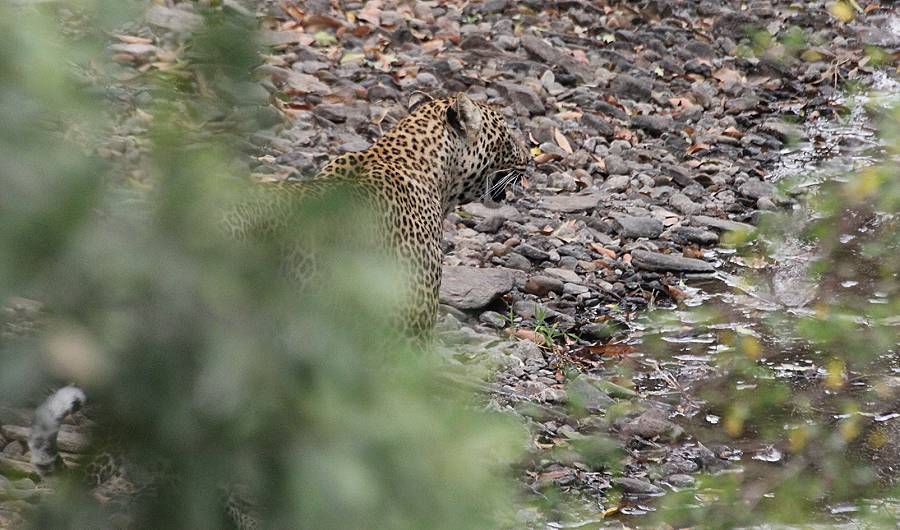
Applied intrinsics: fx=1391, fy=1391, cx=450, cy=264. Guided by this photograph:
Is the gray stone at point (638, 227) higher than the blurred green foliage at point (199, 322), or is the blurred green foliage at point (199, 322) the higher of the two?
the blurred green foliage at point (199, 322)

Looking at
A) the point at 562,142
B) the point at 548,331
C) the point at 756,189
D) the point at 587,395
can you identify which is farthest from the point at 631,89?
the point at 587,395

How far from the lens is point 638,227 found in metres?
10.4

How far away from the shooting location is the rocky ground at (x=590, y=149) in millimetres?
7453

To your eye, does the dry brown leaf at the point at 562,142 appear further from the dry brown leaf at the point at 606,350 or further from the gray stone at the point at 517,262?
the dry brown leaf at the point at 606,350

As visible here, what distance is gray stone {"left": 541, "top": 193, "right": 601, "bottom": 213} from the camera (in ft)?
34.5

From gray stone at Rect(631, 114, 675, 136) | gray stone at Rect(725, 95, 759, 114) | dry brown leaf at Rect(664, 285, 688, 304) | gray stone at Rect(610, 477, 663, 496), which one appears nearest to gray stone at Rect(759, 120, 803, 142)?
gray stone at Rect(725, 95, 759, 114)

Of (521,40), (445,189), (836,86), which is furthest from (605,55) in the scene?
(445,189)

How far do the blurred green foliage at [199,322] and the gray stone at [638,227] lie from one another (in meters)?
→ 9.08

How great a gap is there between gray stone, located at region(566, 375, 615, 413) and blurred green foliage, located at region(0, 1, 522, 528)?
20.2 ft

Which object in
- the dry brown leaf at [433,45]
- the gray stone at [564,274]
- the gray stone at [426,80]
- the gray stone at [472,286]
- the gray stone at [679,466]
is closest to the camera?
the gray stone at [679,466]

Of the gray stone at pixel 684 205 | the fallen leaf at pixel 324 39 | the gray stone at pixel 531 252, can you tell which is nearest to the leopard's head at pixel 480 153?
the gray stone at pixel 531 252

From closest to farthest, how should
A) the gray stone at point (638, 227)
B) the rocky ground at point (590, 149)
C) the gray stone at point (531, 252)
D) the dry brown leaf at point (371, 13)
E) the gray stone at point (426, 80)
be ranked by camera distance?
the rocky ground at point (590, 149)
the gray stone at point (531, 252)
the gray stone at point (638, 227)
the gray stone at point (426, 80)
the dry brown leaf at point (371, 13)

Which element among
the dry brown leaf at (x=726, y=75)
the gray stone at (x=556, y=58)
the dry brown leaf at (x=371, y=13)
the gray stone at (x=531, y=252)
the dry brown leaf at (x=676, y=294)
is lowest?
the gray stone at (x=531, y=252)

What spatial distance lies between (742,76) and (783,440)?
755cm
